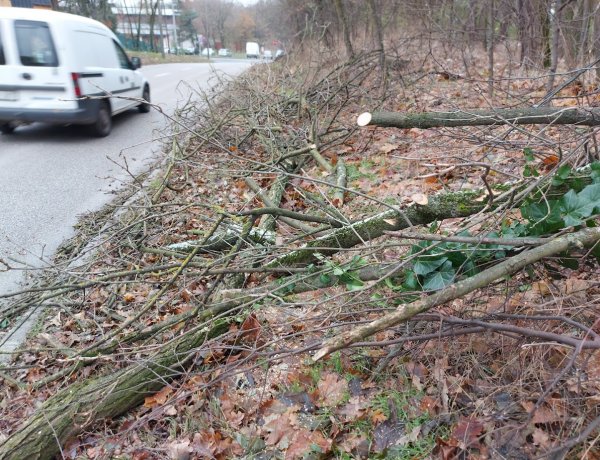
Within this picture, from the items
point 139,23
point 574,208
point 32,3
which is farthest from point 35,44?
point 139,23

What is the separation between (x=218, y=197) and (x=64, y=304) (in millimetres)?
2535

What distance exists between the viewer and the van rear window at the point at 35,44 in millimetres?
7562

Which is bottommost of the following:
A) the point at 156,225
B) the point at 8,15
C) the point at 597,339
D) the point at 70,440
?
the point at 70,440

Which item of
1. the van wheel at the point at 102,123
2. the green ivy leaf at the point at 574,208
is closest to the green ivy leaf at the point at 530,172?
the green ivy leaf at the point at 574,208

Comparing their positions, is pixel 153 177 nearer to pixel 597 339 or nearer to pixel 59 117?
pixel 59 117

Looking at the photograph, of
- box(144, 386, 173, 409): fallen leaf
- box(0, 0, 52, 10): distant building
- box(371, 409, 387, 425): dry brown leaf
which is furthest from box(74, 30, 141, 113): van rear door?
box(0, 0, 52, 10): distant building

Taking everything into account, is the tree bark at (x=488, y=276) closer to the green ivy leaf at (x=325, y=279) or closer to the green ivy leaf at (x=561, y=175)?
the green ivy leaf at (x=561, y=175)

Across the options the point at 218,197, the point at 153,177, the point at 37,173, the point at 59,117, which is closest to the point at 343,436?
the point at 218,197

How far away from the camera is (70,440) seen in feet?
9.72

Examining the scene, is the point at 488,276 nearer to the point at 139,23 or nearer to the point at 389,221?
the point at 389,221

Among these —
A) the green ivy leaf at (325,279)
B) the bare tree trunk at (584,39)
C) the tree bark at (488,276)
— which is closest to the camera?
the tree bark at (488,276)

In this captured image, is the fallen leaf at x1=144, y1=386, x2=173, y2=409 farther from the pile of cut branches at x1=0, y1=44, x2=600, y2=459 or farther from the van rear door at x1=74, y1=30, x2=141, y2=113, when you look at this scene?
the van rear door at x1=74, y1=30, x2=141, y2=113

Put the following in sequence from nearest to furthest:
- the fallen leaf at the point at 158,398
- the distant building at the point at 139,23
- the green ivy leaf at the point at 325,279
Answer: the fallen leaf at the point at 158,398
the green ivy leaf at the point at 325,279
the distant building at the point at 139,23

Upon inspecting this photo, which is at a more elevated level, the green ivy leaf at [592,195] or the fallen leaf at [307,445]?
the green ivy leaf at [592,195]
